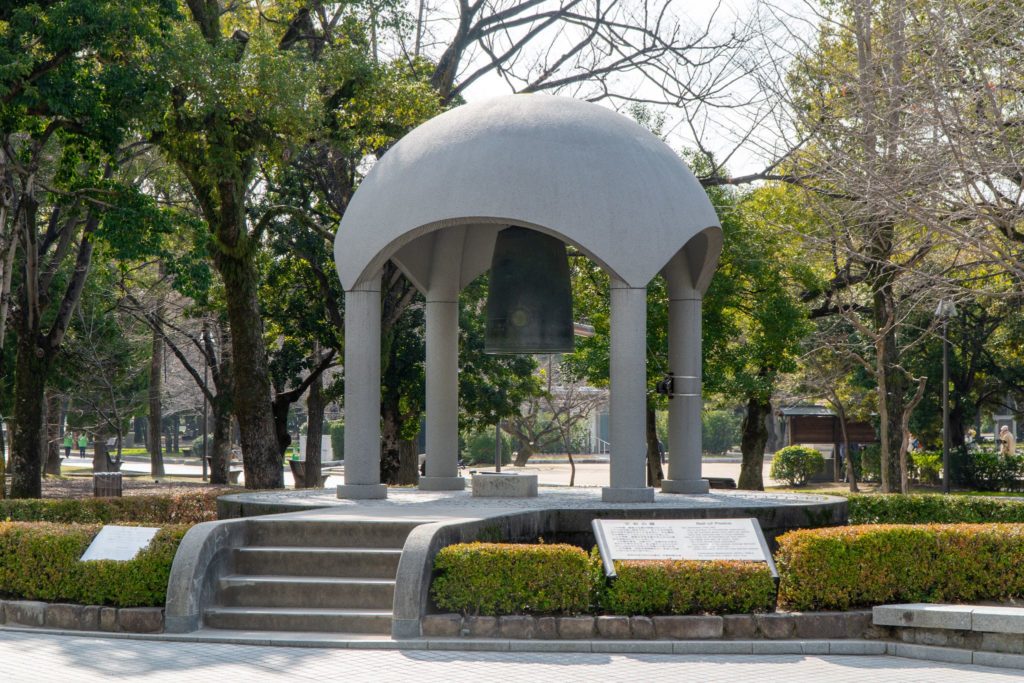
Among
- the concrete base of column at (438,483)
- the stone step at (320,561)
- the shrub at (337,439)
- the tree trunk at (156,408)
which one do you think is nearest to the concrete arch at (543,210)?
the concrete base of column at (438,483)

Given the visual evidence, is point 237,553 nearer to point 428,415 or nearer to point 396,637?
point 396,637

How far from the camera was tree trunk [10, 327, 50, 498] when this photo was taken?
21.5 metres

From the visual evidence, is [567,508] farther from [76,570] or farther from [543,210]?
[76,570]

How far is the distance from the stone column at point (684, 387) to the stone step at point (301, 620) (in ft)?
21.7

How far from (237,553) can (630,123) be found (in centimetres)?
754

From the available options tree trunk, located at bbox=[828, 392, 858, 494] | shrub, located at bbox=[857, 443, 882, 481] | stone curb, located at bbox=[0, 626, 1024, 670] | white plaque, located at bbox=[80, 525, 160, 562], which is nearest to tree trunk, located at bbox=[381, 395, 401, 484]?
white plaque, located at bbox=[80, 525, 160, 562]

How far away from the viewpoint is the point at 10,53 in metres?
14.9

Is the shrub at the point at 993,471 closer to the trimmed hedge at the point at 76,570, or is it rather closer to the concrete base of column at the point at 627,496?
the concrete base of column at the point at 627,496

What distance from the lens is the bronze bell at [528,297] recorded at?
15352 mm

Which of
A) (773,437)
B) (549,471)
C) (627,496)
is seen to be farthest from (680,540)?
(773,437)

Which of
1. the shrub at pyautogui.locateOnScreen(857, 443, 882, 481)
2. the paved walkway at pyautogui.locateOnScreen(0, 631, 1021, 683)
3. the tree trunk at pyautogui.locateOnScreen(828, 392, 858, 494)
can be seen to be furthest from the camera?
the shrub at pyautogui.locateOnScreen(857, 443, 882, 481)

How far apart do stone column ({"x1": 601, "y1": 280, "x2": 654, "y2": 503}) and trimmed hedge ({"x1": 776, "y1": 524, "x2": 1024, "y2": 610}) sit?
3135 mm

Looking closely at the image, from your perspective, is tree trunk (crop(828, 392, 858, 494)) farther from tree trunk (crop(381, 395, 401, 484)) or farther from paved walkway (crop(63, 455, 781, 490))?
tree trunk (crop(381, 395, 401, 484))

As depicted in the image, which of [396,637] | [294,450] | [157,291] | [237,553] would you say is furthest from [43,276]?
[294,450]
